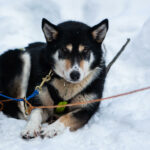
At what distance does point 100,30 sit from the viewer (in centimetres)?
265

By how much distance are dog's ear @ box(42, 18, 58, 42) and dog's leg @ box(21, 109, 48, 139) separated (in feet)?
2.51

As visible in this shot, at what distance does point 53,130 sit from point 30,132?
21 cm

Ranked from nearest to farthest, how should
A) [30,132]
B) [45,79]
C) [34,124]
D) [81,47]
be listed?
[30,132]
[34,124]
[81,47]
[45,79]

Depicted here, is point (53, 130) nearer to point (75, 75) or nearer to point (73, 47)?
point (75, 75)

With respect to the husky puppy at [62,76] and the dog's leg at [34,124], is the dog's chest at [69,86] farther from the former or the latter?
the dog's leg at [34,124]

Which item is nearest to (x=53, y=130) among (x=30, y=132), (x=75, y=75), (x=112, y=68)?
(x=30, y=132)

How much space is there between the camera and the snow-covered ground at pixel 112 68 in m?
2.18

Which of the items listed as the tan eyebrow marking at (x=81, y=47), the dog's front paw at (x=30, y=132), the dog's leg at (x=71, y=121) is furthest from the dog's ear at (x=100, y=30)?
the dog's front paw at (x=30, y=132)

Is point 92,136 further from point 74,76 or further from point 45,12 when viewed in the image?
point 45,12

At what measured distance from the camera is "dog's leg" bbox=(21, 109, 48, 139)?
2.28m

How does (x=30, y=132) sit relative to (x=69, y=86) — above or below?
below

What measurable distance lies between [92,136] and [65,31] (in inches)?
42.0

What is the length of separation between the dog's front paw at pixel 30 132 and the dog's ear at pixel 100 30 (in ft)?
3.61

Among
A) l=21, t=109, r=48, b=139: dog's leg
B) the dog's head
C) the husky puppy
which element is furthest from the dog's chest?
l=21, t=109, r=48, b=139: dog's leg
